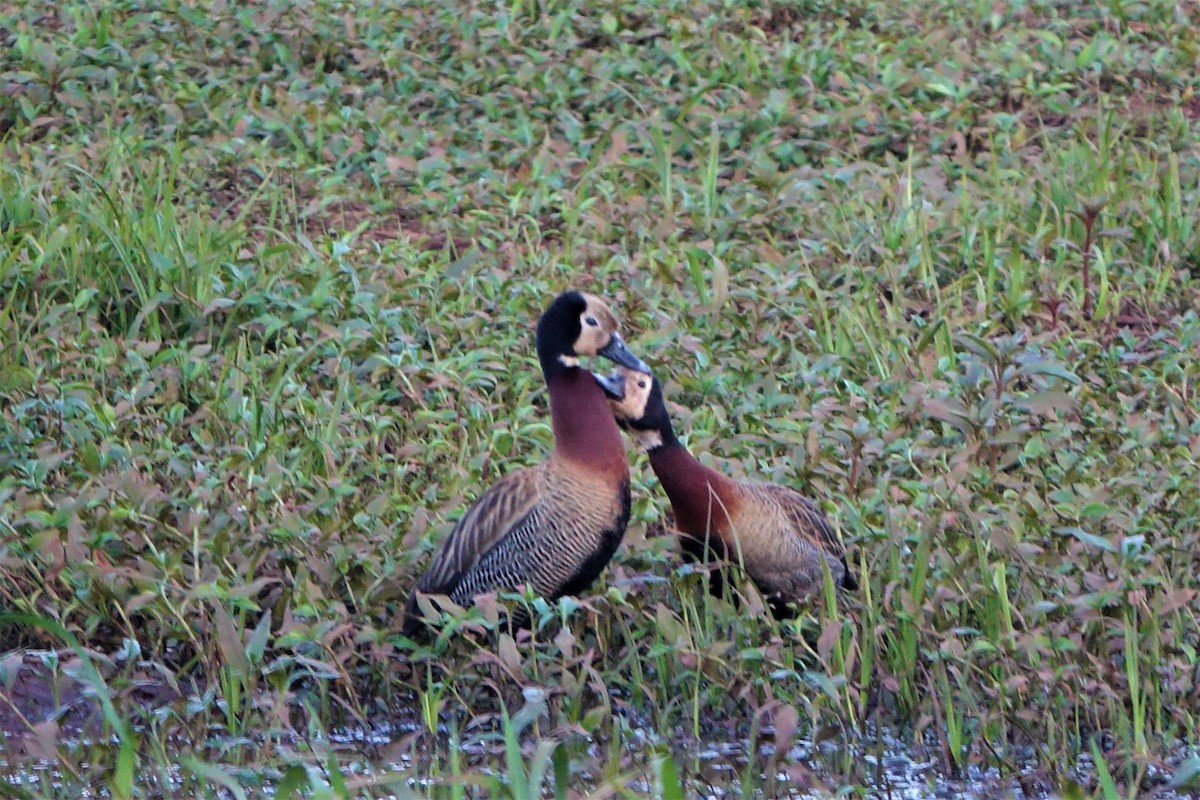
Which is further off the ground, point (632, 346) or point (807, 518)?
point (807, 518)

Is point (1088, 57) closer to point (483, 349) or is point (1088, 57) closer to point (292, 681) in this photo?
point (483, 349)

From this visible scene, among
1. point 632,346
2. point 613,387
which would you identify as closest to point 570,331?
point 613,387

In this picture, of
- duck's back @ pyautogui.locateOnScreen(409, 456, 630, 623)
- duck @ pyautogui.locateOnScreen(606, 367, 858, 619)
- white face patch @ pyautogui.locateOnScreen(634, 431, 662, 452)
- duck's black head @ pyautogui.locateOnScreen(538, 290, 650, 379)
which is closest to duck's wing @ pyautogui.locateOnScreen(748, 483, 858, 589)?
duck @ pyautogui.locateOnScreen(606, 367, 858, 619)

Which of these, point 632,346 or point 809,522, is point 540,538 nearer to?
point 809,522

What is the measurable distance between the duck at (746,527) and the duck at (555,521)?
4.8 inches

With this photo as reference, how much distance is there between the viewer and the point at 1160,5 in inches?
348

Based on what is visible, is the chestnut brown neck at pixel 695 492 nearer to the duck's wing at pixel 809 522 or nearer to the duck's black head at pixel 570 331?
the duck's wing at pixel 809 522

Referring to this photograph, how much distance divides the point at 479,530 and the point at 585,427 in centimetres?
34

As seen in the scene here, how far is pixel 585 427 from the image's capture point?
4.42 m

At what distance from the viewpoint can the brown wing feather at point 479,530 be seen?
441 centimetres

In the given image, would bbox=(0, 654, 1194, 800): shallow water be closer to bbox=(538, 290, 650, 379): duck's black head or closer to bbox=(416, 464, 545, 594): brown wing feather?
bbox=(416, 464, 545, 594): brown wing feather

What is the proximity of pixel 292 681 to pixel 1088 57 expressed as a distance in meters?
5.20

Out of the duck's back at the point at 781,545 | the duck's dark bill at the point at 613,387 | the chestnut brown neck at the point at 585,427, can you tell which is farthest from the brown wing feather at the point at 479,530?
the duck's back at the point at 781,545

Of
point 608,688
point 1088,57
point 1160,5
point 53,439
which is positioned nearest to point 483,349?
point 53,439
